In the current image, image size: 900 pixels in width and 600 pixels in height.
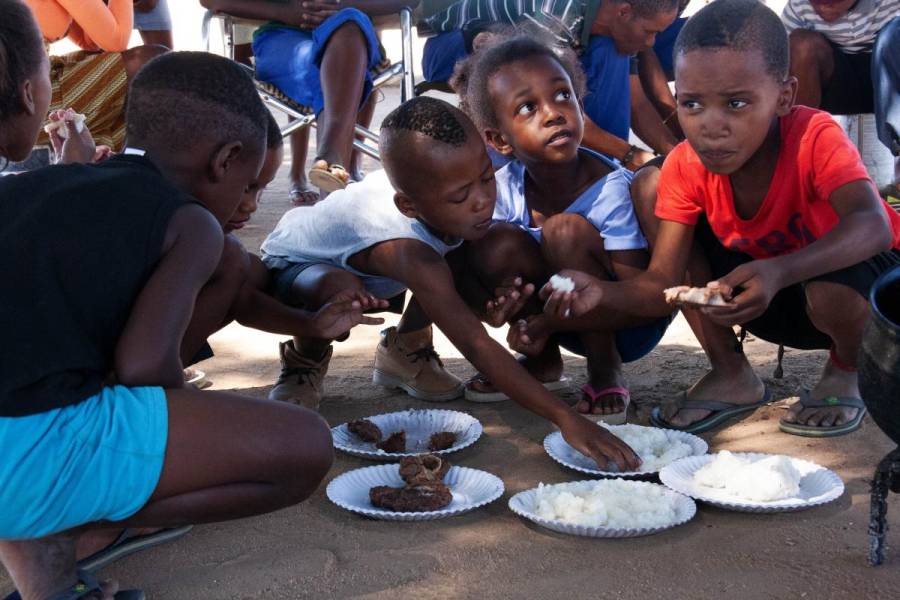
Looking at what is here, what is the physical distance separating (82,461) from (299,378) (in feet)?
4.65

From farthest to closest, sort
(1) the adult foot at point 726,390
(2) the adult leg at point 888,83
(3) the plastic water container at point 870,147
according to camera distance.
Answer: (3) the plastic water container at point 870,147, (2) the adult leg at point 888,83, (1) the adult foot at point 726,390

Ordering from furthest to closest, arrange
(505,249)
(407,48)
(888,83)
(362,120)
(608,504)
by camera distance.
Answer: (362,120), (407,48), (888,83), (505,249), (608,504)

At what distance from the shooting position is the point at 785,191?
8.64 ft

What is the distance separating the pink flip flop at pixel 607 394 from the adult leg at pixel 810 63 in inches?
84.4

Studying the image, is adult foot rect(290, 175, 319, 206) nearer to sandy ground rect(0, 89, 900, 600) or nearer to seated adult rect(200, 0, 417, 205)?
seated adult rect(200, 0, 417, 205)

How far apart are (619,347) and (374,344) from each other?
1.14 metres

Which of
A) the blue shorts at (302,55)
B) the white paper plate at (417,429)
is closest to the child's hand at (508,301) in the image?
the white paper plate at (417,429)

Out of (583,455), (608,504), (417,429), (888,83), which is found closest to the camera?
(608,504)

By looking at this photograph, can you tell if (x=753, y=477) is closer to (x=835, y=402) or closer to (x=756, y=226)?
(x=835, y=402)

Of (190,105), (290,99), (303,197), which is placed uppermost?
(190,105)

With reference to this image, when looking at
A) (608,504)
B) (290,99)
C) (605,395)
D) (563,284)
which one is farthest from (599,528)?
(290,99)

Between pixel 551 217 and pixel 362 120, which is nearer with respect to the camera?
pixel 551 217

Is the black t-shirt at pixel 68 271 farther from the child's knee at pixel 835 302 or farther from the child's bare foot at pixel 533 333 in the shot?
the child's knee at pixel 835 302

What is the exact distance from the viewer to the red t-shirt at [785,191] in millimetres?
2580
